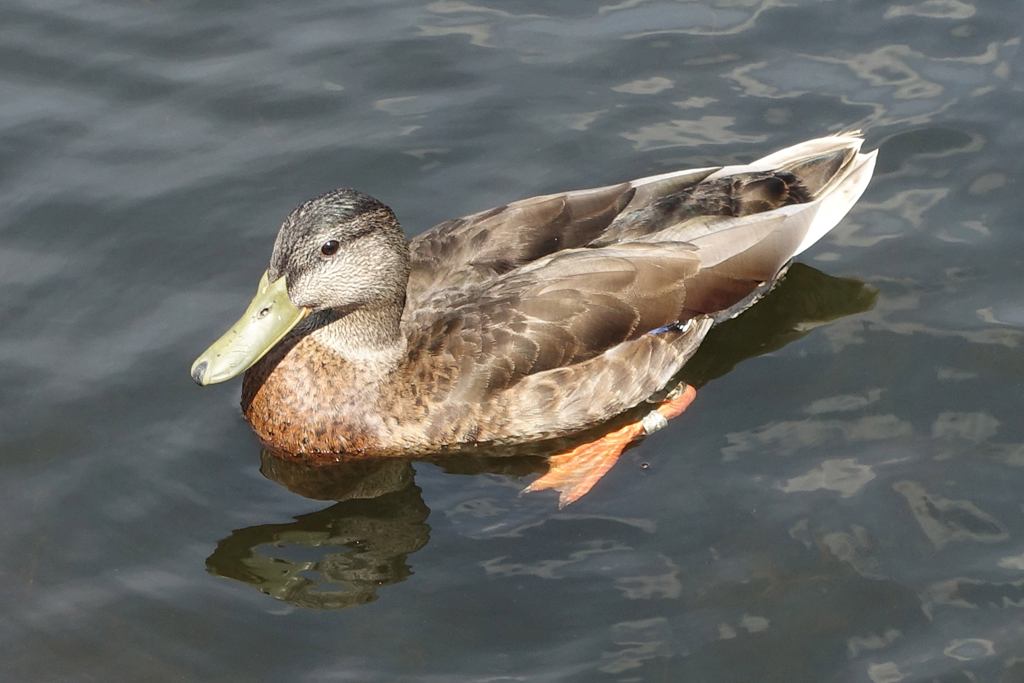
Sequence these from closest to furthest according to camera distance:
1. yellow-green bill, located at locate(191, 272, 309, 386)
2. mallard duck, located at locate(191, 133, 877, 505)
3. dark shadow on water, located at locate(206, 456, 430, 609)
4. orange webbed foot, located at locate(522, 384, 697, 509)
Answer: dark shadow on water, located at locate(206, 456, 430, 609), yellow-green bill, located at locate(191, 272, 309, 386), mallard duck, located at locate(191, 133, 877, 505), orange webbed foot, located at locate(522, 384, 697, 509)

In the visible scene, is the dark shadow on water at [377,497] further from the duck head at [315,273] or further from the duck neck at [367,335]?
the duck head at [315,273]

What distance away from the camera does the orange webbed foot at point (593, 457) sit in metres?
6.78

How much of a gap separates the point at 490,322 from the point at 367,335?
677 mm

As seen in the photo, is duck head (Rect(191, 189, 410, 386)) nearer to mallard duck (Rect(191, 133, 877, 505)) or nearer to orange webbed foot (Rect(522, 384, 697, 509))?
mallard duck (Rect(191, 133, 877, 505))

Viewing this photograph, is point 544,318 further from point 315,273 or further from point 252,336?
point 252,336

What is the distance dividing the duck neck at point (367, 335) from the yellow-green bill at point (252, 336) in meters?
0.46

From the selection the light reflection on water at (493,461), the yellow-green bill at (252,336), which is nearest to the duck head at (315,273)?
the yellow-green bill at (252,336)

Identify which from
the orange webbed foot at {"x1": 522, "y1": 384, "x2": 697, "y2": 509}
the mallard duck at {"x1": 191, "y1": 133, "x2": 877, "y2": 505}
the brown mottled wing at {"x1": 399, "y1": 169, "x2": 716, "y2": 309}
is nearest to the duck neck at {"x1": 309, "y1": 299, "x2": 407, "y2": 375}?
the mallard duck at {"x1": 191, "y1": 133, "x2": 877, "y2": 505}

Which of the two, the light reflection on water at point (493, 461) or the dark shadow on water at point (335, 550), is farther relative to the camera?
the dark shadow on water at point (335, 550)

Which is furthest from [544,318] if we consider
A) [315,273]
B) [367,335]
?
[315,273]

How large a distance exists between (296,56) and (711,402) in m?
4.33

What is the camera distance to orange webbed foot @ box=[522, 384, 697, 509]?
22.2ft

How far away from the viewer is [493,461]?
705 centimetres

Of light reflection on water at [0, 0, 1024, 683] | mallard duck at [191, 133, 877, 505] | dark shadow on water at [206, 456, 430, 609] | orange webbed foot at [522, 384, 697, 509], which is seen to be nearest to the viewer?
light reflection on water at [0, 0, 1024, 683]
